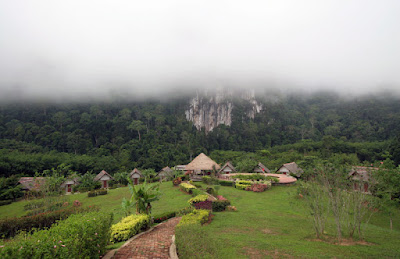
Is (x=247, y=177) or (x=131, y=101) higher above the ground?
(x=131, y=101)

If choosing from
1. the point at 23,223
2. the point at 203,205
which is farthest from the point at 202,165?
the point at 23,223

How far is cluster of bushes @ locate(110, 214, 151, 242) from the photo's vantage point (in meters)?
7.46

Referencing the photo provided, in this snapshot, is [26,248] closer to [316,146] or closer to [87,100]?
[316,146]

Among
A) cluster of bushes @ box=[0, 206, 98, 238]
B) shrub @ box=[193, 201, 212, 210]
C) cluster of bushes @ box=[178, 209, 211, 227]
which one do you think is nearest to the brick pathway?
cluster of bushes @ box=[178, 209, 211, 227]

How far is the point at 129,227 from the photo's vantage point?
25.4 feet

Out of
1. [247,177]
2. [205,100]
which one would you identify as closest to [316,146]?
[247,177]

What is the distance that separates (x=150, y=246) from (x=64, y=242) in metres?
3.66

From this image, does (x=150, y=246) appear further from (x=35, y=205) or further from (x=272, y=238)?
(x=35, y=205)

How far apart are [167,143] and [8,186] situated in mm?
41680

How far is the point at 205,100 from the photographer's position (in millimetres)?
88125

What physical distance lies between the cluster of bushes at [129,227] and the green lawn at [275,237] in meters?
2.50

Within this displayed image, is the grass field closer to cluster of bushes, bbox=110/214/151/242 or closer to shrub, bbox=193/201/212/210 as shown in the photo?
shrub, bbox=193/201/212/210

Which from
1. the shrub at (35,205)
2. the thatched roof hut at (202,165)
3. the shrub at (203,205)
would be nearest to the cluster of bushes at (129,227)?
the shrub at (203,205)

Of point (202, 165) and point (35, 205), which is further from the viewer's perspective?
point (202, 165)
